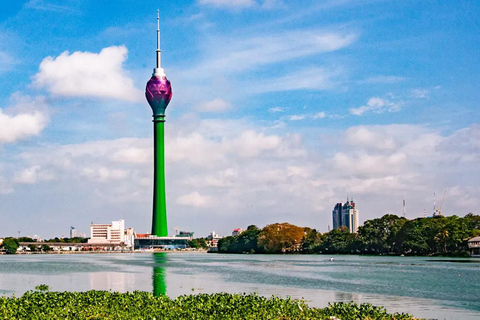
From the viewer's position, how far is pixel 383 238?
130m

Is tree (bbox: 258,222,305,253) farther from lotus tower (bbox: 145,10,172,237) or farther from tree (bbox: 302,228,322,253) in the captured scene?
lotus tower (bbox: 145,10,172,237)

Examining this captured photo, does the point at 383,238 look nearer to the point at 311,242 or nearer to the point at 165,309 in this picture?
the point at 311,242

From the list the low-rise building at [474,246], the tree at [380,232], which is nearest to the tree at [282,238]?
the tree at [380,232]

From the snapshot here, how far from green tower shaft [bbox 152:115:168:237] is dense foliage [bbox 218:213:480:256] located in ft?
82.6

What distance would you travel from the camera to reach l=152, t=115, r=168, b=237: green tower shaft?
174375 millimetres

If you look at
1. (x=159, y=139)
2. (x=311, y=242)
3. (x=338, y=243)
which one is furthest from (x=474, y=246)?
(x=159, y=139)

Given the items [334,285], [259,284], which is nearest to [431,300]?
[334,285]

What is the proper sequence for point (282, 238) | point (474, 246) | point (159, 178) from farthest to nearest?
point (159, 178) < point (282, 238) < point (474, 246)

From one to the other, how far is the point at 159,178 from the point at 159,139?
37.2 ft

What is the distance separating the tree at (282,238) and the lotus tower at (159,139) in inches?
1201

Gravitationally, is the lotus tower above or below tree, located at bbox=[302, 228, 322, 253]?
above

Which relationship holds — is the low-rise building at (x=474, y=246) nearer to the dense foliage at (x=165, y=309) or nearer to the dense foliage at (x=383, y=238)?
the dense foliage at (x=383, y=238)

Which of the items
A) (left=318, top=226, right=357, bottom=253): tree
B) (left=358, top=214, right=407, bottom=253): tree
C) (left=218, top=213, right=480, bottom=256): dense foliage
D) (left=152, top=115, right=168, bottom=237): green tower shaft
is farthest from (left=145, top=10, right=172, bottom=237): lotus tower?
(left=358, top=214, right=407, bottom=253): tree

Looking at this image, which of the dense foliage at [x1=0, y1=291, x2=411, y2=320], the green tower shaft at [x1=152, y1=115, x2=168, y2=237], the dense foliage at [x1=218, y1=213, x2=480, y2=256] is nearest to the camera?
the dense foliage at [x1=0, y1=291, x2=411, y2=320]
